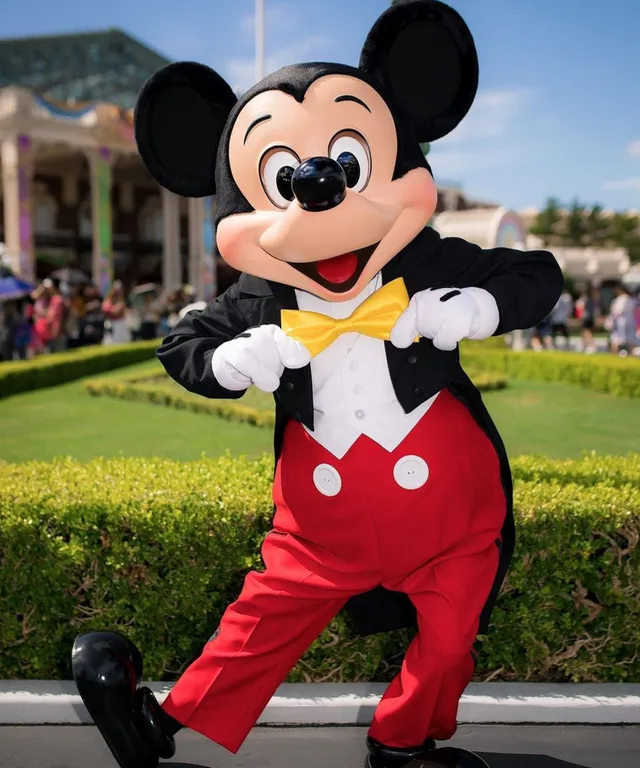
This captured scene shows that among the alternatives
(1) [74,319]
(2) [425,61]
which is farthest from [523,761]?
(1) [74,319]

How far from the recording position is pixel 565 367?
11.8 meters

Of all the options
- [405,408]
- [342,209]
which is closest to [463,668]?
[405,408]

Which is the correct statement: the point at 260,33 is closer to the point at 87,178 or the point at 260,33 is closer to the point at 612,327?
the point at 612,327

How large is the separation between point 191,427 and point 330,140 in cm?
631

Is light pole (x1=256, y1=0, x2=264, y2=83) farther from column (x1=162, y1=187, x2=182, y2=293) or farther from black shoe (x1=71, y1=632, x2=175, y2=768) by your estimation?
column (x1=162, y1=187, x2=182, y2=293)

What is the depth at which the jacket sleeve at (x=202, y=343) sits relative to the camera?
2.15 meters

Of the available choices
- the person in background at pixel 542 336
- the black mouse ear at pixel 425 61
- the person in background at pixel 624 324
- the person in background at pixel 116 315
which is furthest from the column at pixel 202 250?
the black mouse ear at pixel 425 61

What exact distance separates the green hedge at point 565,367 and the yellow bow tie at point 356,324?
9.21 metres

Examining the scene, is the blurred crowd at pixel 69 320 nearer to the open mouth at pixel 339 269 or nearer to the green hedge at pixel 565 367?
the green hedge at pixel 565 367

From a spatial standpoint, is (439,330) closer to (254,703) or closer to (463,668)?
(463,668)

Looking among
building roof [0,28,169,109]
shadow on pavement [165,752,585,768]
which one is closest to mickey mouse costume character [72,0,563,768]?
shadow on pavement [165,752,585,768]

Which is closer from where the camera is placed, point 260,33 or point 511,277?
point 511,277


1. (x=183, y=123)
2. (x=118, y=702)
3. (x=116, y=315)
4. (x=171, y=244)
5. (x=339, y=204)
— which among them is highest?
(x=183, y=123)

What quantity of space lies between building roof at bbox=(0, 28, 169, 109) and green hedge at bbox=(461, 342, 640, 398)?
27.3 metres
